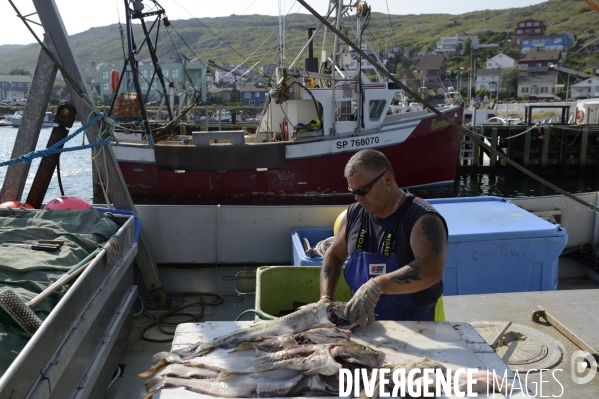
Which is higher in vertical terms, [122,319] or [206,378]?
[206,378]

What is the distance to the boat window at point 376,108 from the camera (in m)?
16.1

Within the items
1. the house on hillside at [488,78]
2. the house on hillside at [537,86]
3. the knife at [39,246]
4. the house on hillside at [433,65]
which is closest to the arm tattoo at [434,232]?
the knife at [39,246]

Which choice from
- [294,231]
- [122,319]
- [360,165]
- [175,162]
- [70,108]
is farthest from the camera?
[175,162]

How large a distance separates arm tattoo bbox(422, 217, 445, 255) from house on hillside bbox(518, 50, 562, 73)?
370 ft

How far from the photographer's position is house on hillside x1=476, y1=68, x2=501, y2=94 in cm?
8975

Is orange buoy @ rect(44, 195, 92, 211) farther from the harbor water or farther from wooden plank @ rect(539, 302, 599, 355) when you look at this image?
the harbor water

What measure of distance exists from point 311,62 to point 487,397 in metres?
15.8

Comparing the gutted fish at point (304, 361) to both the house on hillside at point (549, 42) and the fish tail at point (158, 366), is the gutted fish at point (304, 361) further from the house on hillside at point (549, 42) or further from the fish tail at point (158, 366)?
the house on hillside at point (549, 42)

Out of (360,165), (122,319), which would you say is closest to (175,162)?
(122,319)

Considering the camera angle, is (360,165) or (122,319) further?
(122,319)

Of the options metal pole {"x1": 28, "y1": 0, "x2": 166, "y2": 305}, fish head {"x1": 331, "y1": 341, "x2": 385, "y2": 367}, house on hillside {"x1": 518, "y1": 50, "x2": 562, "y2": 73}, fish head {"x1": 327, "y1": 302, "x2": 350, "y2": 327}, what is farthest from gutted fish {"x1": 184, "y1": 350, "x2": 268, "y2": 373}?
house on hillside {"x1": 518, "y1": 50, "x2": 562, "y2": 73}

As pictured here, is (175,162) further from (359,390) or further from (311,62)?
(359,390)

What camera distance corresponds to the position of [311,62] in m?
16.9

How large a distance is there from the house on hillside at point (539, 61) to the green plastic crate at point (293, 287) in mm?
111816
